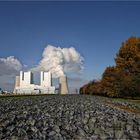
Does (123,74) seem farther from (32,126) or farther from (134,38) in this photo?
(32,126)

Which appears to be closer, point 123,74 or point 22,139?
point 22,139

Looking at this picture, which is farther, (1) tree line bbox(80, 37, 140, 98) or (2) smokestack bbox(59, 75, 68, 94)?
(2) smokestack bbox(59, 75, 68, 94)

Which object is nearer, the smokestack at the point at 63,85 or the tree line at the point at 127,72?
the tree line at the point at 127,72

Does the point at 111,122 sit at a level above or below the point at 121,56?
below

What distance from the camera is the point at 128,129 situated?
17234 millimetres

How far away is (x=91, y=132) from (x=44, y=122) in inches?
129

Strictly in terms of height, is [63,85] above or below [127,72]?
above

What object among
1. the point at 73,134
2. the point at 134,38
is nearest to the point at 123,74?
the point at 134,38

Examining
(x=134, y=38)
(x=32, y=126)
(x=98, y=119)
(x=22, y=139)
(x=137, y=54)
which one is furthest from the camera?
(x=134, y=38)

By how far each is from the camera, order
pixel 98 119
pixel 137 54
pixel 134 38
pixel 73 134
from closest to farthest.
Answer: pixel 73 134 → pixel 98 119 → pixel 137 54 → pixel 134 38

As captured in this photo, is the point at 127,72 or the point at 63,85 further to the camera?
the point at 63,85

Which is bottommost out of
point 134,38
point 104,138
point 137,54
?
point 104,138

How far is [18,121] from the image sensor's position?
18984 mm

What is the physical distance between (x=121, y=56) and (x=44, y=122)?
58.0 meters
